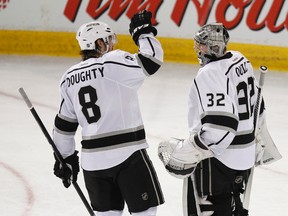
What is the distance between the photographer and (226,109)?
2.86 m

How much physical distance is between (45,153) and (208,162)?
232 centimetres

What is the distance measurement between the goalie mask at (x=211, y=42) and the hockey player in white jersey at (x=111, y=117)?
0.25 meters

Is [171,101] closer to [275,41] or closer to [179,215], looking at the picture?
[275,41]

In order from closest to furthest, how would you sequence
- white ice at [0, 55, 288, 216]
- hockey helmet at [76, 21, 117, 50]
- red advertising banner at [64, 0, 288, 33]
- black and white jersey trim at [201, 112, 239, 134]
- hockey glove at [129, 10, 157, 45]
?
black and white jersey trim at [201, 112, 239, 134] < hockey helmet at [76, 21, 117, 50] < hockey glove at [129, 10, 157, 45] < white ice at [0, 55, 288, 216] < red advertising banner at [64, 0, 288, 33]

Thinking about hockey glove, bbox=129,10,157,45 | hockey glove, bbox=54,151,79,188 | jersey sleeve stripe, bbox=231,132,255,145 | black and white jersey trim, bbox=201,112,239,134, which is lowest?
hockey glove, bbox=54,151,79,188

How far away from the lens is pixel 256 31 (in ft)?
24.8

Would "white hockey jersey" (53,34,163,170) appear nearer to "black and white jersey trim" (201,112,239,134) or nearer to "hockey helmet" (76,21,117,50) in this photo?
"hockey helmet" (76,21,117,50)

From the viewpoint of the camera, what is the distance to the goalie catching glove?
9.49ft

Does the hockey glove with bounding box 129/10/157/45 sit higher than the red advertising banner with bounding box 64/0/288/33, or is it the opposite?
the hockey glove with bounding box 129/10/157/45

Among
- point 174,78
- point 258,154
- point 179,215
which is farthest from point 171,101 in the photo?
point 258,154

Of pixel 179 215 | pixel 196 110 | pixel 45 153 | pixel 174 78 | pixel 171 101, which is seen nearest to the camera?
pixel 196 110

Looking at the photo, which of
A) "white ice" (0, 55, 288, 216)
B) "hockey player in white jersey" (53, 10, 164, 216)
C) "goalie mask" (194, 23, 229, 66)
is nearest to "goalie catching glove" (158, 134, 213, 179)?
"hockey player in white jersey" (53, 10, 164, 216)

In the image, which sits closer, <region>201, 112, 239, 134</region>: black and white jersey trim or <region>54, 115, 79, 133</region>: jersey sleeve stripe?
<region>201, 112, 239, 134</region>: black and white jersey trim

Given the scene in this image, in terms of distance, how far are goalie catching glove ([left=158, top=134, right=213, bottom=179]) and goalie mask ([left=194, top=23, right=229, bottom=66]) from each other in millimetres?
336
